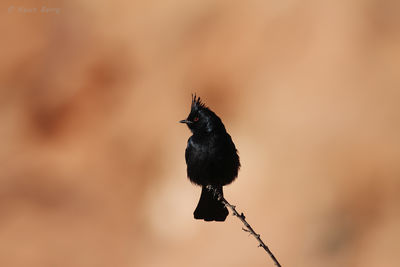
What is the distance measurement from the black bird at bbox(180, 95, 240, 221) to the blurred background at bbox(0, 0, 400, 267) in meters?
15.3

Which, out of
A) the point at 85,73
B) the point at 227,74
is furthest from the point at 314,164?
the point at 85,73

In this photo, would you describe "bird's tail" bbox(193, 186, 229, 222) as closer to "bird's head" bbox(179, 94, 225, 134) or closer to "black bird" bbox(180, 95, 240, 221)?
"black bird" bbox(180, 95, 240, 221)

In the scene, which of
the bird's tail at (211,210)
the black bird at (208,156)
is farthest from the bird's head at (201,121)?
the bird's tail at (211,210)

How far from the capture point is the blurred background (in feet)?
74.3

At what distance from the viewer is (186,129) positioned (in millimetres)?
25375

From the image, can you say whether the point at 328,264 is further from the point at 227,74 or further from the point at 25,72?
the point at 25,72

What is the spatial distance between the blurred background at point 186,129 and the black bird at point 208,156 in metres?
15.3

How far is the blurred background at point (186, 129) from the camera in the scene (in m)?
22.6

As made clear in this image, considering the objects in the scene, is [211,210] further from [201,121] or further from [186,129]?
[186,129]

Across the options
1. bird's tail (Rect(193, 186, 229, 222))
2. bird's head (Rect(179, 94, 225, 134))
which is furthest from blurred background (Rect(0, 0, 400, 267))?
bird's head (Rect(179, 94, 225, 134))

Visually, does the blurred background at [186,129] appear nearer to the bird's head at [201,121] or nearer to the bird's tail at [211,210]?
the bird's tail at [211,210]

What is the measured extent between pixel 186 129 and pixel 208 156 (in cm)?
1877

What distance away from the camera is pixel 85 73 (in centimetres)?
2552

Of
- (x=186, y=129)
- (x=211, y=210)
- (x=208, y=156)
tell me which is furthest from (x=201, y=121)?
(x=186, y=129)
